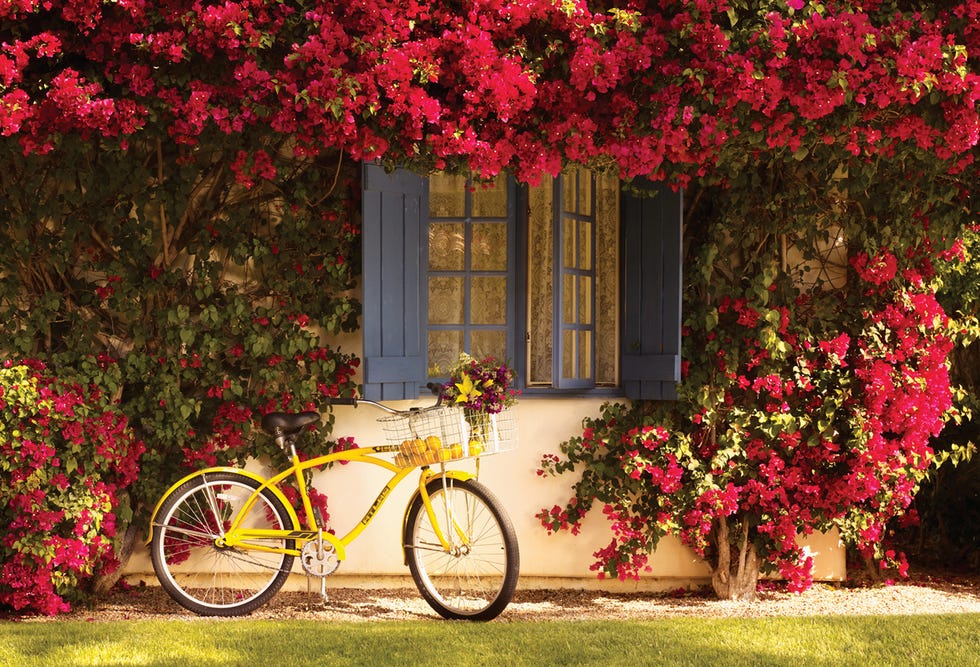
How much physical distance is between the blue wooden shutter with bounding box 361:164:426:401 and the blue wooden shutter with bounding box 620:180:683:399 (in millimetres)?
1143

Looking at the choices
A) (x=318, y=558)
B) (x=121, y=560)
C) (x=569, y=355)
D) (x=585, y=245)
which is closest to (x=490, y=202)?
(x=585, y=245)

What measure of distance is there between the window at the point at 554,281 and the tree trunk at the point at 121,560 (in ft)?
5.71

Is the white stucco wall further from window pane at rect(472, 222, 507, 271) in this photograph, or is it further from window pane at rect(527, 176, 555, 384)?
window pane at rect(472, 222, 507, 271)

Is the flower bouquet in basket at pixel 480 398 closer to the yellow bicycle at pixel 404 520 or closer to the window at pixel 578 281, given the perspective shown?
the yellow bicycle at pixel 404 520

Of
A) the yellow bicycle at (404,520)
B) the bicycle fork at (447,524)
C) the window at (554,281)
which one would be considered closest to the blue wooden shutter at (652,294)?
the window at (554,281)

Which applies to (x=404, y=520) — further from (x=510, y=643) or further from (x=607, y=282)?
(x=607, y=282)

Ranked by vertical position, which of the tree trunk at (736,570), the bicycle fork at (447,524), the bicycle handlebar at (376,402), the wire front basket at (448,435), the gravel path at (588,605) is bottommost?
the gravel path at (588,605)

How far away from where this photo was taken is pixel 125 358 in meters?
6.00

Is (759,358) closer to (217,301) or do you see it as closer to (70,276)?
(217,301)

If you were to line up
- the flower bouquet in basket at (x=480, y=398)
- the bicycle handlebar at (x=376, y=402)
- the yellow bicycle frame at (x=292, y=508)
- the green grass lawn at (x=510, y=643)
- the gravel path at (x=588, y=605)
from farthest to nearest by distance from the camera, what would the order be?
the gravel path at (x=588, y=605), the yellow bicycle frame at (x=292, y=508), the bicycle handlebar at (x=376, y=402), the flower bouquet in basket at (x=480, y=398), the green grass lawn at (x=510, y=643)

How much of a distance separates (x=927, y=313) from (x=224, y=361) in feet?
12.5

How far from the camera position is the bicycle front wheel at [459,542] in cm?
520

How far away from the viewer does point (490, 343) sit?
6.41 meters

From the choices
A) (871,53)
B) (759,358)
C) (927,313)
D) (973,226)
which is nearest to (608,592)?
(759,358)
